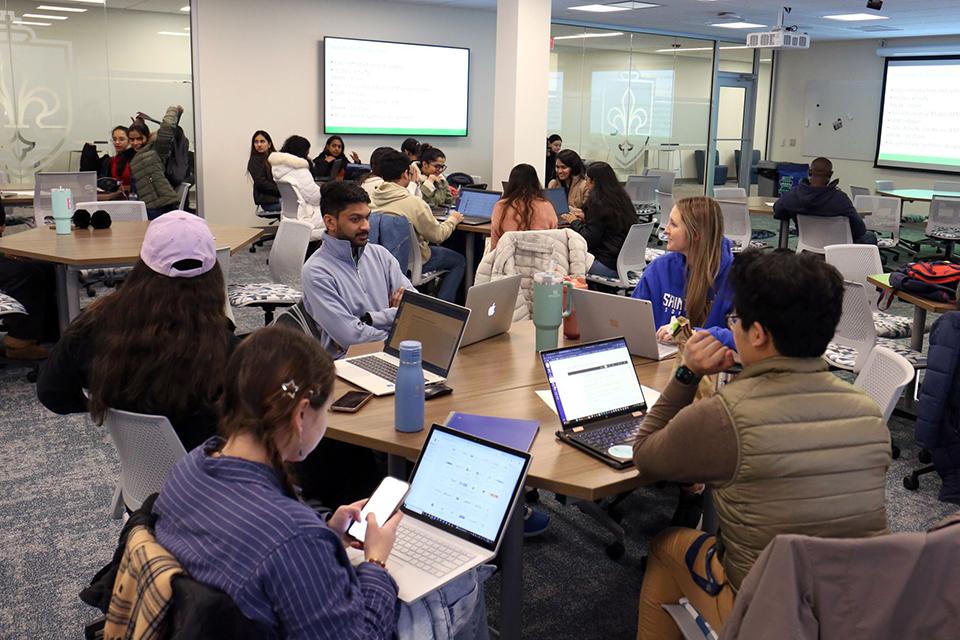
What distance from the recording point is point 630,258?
6305mm

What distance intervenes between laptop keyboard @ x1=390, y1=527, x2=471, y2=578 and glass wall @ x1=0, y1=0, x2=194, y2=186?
8555 millimetres

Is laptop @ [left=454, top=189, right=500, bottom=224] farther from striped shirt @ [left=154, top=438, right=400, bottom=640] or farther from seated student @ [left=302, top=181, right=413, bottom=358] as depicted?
striped shirt @ [left=154, top=438, right=400, bottom=640]

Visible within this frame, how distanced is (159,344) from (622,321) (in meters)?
1.57

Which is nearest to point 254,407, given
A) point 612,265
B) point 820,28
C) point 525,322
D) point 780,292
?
point 780,292

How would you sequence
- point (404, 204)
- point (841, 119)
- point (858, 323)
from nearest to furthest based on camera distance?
point (858, 323) < point (404, 204) < point (841, 119)

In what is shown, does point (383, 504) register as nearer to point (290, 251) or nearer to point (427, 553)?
point (427, 553)

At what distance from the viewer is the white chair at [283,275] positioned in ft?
17.3

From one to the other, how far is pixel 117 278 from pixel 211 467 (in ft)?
18.6

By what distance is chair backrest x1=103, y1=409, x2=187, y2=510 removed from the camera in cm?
222

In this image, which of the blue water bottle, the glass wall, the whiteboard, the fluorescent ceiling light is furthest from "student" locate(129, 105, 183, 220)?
the whiteboard

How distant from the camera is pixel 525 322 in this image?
12.3 feet

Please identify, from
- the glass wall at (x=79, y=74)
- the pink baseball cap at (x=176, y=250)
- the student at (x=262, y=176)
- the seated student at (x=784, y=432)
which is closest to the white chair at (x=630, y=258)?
the pink baseball cap at (x=176, y=250)

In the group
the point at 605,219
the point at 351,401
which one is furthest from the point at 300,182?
the point at 351,401

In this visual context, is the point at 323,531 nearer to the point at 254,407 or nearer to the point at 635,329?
the point at 254,407
